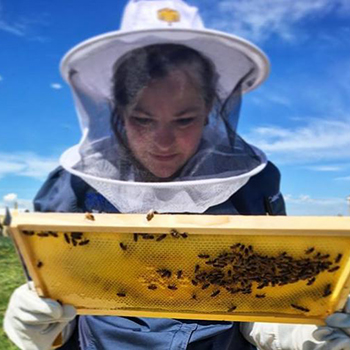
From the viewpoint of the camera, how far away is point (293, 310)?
6.10 ft

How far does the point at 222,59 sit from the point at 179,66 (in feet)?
0.84

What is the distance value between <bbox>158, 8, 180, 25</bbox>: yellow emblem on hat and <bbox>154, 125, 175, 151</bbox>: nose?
55 centimetres

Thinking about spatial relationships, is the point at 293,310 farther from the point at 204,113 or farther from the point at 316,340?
the point at 204,113

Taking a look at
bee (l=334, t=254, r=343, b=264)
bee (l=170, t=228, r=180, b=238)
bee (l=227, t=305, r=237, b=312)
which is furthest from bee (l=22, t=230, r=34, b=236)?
bee (l=334, t=254, r=343, b=264)

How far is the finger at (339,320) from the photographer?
1800 millimetres

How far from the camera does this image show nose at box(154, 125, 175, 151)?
87.3 inches

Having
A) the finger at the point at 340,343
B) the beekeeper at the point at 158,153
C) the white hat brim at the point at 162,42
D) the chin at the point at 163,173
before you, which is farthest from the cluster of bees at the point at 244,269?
the white hat brim at the point at 162,42

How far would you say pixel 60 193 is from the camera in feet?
7.21

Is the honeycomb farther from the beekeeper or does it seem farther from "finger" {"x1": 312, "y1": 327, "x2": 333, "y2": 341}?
the beekeeper

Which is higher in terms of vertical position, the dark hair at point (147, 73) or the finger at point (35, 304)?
the dark hair at point (147, 73)

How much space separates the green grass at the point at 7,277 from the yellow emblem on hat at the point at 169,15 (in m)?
3.64

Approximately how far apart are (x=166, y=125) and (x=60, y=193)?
60 cm

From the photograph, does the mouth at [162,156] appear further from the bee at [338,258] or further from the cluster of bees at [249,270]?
the bee at [338,258]

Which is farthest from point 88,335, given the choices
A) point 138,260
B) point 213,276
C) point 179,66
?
point 179,66
